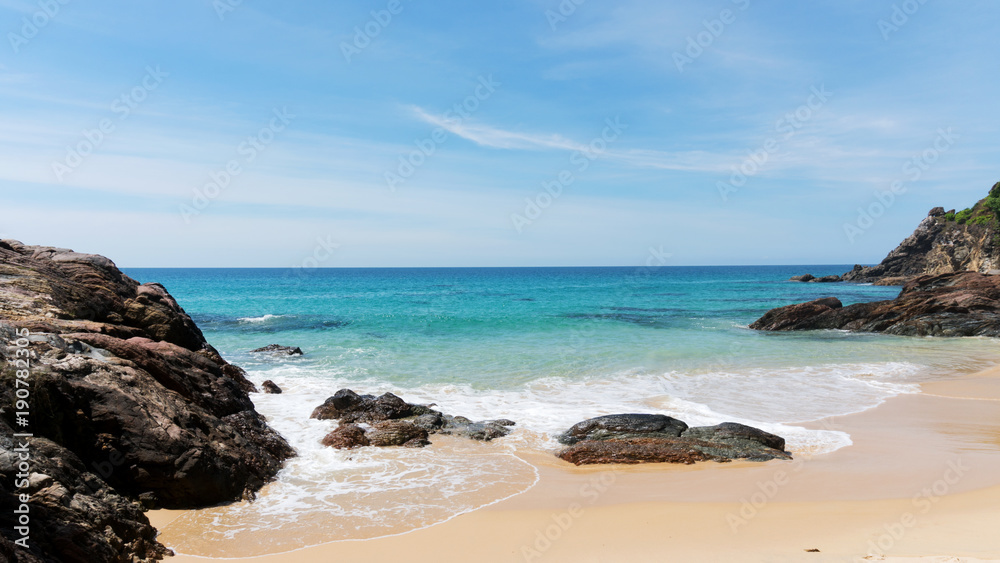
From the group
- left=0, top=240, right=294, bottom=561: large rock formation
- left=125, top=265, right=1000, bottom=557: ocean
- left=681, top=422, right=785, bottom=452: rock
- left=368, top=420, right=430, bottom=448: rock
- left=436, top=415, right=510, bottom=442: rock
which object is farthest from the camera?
left=436, top=415, right=510, bottom=442: rock

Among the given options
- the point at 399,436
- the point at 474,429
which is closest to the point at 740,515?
the point at 474,429

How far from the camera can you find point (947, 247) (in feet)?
202

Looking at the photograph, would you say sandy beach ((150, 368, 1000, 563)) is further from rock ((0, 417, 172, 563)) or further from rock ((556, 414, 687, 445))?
rock ((556, 414, 687, 445))

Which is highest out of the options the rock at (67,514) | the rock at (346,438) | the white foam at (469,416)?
the rock at (67,514)

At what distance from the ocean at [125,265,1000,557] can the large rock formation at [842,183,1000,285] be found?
3710 cm

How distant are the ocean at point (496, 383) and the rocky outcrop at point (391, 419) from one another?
34 cm

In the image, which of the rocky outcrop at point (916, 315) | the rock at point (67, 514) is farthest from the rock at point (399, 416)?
the rocky outcrop at point (916, 315)

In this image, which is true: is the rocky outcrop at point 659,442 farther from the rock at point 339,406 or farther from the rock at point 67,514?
the rock at point 67,514

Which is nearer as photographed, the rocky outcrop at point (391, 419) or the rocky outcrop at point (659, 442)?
the rocky outcrop at point (659, 442)

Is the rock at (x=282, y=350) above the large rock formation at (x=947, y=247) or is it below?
below

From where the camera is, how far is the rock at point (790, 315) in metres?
29.8

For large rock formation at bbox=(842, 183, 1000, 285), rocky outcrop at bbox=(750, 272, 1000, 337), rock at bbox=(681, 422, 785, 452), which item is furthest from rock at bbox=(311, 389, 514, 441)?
large rock formation at bbox=(842, 183, 1000, 285)

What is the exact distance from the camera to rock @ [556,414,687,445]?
10164 millimetres

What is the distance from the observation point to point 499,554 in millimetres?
5980
